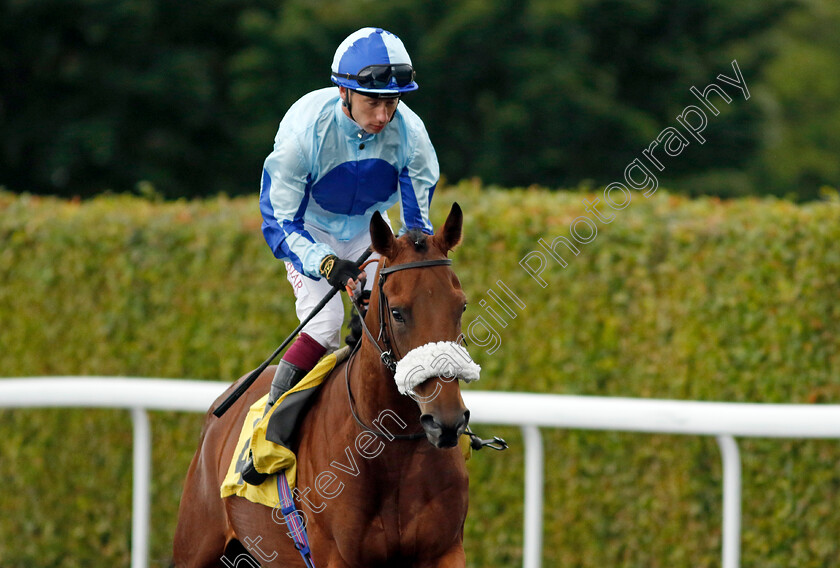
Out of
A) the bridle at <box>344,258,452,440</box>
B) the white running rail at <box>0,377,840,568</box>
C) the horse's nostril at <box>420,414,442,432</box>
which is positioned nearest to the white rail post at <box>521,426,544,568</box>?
the white running rail at <box>0,377,840,568</box>

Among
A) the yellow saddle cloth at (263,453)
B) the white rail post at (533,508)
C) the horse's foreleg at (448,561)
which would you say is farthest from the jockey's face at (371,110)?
the white rail post at (533,508)

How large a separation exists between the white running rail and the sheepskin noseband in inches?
69.1

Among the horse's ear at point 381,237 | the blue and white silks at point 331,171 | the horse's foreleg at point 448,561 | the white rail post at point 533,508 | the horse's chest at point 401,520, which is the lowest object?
the horse's foreleg at point 448,561

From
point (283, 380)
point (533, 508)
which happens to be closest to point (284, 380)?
point (283, 380)

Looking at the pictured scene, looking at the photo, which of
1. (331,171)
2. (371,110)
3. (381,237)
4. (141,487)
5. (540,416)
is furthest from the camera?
(141,487)

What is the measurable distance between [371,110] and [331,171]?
0.99 ft

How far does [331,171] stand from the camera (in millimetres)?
3531

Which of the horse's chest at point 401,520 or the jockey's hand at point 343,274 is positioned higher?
the jockey's hand at point 343,274

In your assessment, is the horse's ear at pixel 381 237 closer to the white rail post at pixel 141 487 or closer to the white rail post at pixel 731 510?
the white rail post at pixel 731 510

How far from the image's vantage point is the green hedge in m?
5.35

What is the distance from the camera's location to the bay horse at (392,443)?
2.87 meters

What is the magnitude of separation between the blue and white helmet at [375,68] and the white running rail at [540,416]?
1793 mm

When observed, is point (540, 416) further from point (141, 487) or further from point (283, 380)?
point (141, 487)

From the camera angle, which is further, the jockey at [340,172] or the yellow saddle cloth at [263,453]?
the yellow saddle cloth at [263,453]
